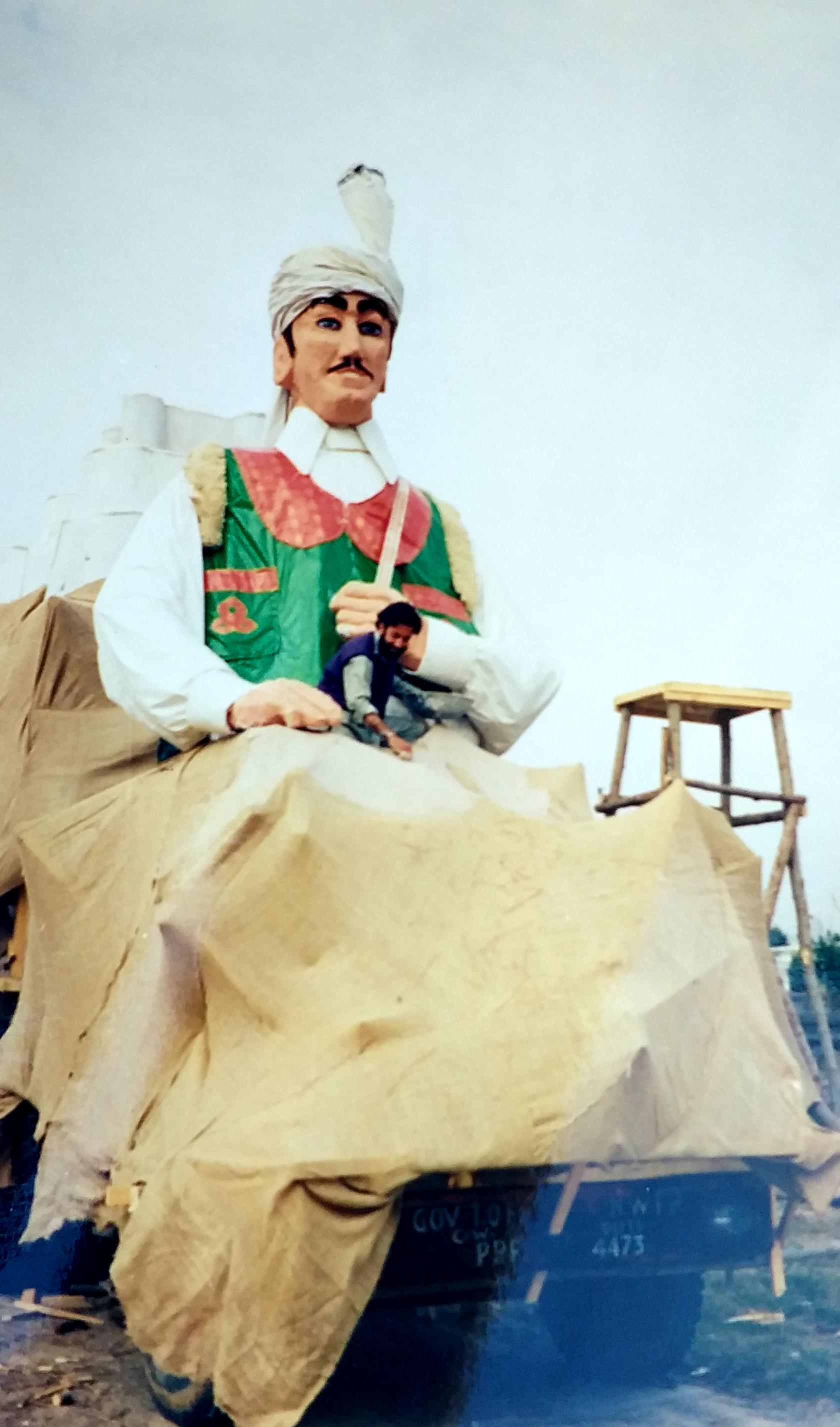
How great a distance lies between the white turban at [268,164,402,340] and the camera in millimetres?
2898

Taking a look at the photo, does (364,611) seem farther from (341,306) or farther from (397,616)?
(341,306)

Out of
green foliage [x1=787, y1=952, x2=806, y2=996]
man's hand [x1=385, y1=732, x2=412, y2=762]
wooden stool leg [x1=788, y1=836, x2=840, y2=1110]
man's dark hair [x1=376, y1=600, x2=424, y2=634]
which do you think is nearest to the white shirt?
man's dark hair [x1=376, y1=600, x2=424, y2=634]

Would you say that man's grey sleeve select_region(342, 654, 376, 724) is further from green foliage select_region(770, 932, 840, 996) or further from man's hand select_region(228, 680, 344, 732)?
green foliage select_region(770, 932, 840, 996)

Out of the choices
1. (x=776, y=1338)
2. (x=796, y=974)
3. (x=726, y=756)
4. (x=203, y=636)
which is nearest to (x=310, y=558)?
(x=203, y=636)

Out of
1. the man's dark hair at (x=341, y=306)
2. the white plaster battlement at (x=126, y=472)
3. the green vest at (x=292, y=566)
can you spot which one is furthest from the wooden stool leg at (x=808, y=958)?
the white plaster battlement at (x=126, y=472)

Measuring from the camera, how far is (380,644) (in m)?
2.69

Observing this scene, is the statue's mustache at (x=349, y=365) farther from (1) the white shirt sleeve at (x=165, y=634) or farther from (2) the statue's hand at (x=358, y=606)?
(2) the statue's hand at (x=358, y=606)

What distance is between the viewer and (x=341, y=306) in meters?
2.94

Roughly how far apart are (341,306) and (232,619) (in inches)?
29.9

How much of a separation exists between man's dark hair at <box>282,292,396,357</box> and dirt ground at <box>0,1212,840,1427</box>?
2.10m

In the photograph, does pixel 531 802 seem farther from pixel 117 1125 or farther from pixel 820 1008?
pixel 820 1008

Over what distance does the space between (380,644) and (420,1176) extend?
44.6 inches

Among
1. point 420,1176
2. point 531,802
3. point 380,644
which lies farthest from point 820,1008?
point 420,1176

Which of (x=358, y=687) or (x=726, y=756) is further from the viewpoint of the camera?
(x=726, y=756)
